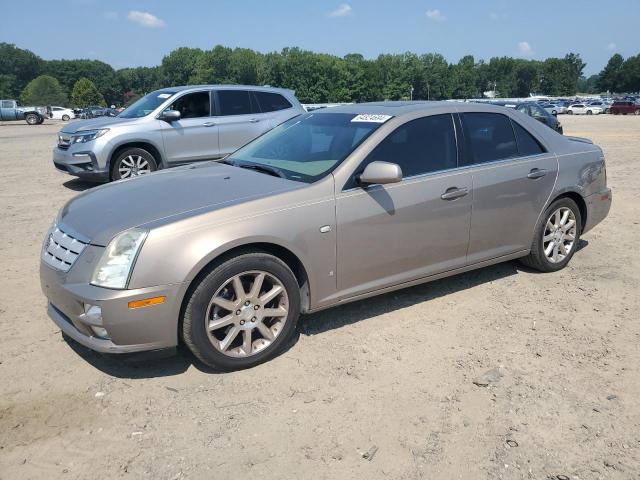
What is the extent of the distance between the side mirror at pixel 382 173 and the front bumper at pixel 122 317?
1.45 meters

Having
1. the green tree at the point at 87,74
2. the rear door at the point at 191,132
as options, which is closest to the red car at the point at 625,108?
the rear door at the point at 191,132

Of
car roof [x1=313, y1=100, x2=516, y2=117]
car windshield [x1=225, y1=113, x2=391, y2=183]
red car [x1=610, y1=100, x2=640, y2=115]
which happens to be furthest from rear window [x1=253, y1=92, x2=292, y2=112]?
red car [x1=610, y1=100, x2=640, y2=115]

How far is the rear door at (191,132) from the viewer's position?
954cm

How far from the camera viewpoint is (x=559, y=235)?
515 centimetres

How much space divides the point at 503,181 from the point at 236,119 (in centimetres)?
666

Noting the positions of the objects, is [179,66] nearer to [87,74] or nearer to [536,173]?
[87,74]

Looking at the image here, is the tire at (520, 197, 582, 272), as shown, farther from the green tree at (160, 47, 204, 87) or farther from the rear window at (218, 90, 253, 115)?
the green tree at (160, 47, 204, 87)

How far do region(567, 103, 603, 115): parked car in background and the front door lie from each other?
6132 cm

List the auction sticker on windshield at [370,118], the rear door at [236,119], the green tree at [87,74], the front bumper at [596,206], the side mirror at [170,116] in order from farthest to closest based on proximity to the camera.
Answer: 1. the green tree at [87,74]
2. the rear door at [236,119]
3. the side mirror at [170,116]
4. the front bumper at [596,206]
5. the auction sticker on windshield at [370,118]

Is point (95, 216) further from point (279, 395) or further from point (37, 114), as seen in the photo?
point (37, 114)

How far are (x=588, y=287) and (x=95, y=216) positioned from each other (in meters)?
4.14

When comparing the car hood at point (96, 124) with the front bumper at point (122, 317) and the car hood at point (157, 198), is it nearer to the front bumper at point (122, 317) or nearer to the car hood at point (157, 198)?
the car hood at point (157, 198)

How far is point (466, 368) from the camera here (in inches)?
139

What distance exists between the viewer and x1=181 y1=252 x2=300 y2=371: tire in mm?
3248
